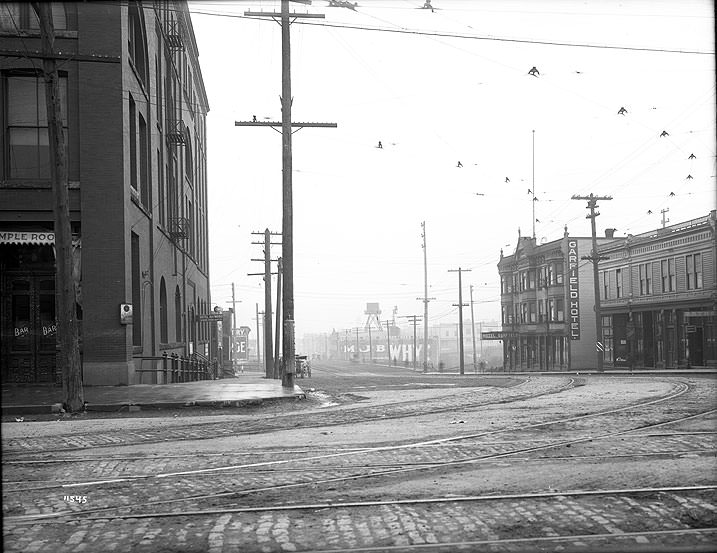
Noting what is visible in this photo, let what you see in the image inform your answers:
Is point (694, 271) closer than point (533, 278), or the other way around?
point (694, 271)

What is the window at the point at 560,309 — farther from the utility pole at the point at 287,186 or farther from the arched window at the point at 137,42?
the utility pole at the point at 287,186

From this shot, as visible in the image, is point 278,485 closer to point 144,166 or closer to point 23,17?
point 23,17

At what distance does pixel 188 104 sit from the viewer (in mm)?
40531

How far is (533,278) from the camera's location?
209ft

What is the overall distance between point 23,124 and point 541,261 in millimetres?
48809

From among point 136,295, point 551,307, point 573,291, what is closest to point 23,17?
point 136,295

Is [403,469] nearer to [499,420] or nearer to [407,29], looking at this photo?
[499,420]

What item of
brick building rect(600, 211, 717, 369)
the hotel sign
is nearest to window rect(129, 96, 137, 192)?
brick building rect(600, 211, 717, 369)

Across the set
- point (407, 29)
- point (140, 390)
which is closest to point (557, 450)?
point (407, 29)

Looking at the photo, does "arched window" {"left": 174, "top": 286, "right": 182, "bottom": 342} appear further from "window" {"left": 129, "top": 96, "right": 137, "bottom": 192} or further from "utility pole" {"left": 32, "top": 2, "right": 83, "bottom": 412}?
"utility pole" {"left": 32, "top": 2, "right": 83, "bottom": 412}

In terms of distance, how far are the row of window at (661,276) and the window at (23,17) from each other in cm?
3602

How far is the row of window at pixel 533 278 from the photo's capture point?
2334 inches

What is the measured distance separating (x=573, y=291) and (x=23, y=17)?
44717mm

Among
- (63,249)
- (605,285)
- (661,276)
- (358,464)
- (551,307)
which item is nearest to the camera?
(358,464)
